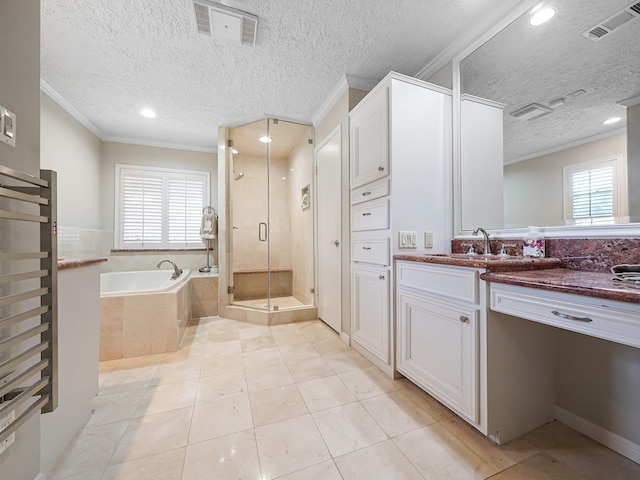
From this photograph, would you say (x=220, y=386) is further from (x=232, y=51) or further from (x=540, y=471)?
(x=232, y=51)

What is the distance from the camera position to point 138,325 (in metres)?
2.15

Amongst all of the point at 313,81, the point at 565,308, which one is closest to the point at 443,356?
the point at 565,308

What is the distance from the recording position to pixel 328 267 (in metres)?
2.74

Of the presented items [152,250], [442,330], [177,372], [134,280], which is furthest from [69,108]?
[442,330]

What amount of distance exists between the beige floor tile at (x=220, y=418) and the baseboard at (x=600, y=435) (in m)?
1.64

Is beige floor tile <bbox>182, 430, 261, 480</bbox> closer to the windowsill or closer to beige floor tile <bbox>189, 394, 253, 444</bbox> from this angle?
beige floor tile <bbox>189, 394, 253, 444</bbox>

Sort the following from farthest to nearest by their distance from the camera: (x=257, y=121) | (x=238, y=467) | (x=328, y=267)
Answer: (x=257, y=121) < (x=328, y=267) < (x=238, y=467)

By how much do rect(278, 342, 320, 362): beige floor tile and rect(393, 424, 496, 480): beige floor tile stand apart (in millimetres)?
1023

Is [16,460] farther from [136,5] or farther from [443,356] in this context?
[136,5]

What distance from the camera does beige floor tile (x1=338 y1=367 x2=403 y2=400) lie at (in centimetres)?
160

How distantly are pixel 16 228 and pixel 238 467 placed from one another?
1248 millimetres

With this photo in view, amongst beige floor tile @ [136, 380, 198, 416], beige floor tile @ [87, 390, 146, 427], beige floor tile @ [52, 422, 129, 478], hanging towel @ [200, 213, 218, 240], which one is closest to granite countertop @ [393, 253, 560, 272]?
beige floor tile @ [136, 380, 198, 416]

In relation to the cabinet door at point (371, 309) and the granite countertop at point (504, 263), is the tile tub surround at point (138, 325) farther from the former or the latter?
the granite countertop at point (504, 263)

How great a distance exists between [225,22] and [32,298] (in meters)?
1.89
